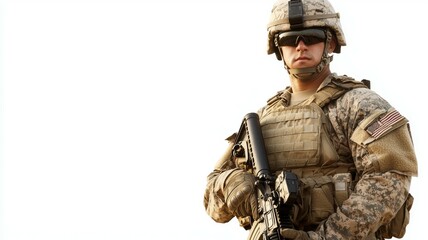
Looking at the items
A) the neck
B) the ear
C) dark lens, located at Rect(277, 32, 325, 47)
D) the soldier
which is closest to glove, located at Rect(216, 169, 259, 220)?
the soldier

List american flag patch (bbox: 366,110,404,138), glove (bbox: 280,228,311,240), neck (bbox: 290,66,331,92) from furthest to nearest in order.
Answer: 1. neck (bbox: 290,66,331,92)
2. american flag patch (bbox: 366,110,404,138)
3. glove (bbox: 280,228,311,240)

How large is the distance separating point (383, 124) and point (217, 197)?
1483 millimetres

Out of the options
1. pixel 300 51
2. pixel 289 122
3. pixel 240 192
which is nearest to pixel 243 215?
pixel 240 192

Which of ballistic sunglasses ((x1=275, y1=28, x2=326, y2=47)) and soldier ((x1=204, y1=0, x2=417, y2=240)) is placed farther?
ballistic sunglasses ((x1=275, y1=28, x2=326, y2=47))

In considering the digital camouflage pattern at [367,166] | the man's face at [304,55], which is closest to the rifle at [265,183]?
the digital camouflage pattern at [367,166]

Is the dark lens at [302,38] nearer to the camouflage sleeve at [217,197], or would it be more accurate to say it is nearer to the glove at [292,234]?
the camouflage sleeve at [217,197]

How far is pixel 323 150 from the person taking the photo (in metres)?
7.71

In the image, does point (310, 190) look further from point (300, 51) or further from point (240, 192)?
point (300, 51)

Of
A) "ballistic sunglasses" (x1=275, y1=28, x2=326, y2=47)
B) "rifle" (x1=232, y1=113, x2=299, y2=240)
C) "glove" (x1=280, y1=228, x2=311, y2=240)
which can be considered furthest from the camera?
"ballistic sunglasses" (x1=275, y1=28, x2=326, y2=47)

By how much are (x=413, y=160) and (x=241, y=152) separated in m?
1.51

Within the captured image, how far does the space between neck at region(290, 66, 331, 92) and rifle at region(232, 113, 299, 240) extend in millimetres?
443

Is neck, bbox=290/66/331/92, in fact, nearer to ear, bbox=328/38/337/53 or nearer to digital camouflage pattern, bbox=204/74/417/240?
ear, bbox=328/38/337/53

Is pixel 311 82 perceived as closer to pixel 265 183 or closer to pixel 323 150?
Answer: pixel 323 150

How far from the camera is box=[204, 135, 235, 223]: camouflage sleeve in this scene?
316 inches
